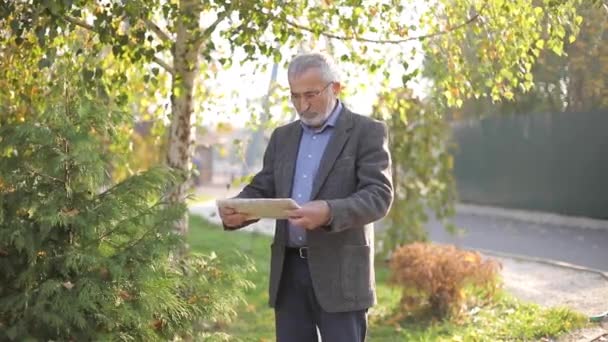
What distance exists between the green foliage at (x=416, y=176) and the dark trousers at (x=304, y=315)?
5.77 metres

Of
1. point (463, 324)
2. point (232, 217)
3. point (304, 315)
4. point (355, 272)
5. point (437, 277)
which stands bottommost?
point (463, 324)

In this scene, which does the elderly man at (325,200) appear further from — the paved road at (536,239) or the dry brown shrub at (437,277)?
the paved road at (536,239)

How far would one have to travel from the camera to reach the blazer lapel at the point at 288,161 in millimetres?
3156

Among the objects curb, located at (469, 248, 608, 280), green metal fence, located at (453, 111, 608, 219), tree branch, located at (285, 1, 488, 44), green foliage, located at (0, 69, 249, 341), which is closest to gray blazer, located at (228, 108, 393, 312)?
green foliage, located at (0, 69, 249, 341)

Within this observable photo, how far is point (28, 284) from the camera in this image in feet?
11.0

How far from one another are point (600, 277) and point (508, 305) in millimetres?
1785

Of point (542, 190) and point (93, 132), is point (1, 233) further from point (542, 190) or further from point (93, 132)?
point (542, 190)

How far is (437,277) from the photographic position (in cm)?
625

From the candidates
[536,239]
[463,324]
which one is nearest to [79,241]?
[463,324]

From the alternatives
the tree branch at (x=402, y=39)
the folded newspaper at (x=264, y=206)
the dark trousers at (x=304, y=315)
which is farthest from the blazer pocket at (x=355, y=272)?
the tree branch at (x=402, y=39)

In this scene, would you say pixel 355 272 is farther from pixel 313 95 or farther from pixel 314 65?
pixel 314 65

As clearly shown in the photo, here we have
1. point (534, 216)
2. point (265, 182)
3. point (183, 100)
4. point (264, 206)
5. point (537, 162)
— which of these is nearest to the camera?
point (264, 206)

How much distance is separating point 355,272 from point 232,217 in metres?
0.57

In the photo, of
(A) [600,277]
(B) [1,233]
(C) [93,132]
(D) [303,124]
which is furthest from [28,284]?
(A) [600,277]
